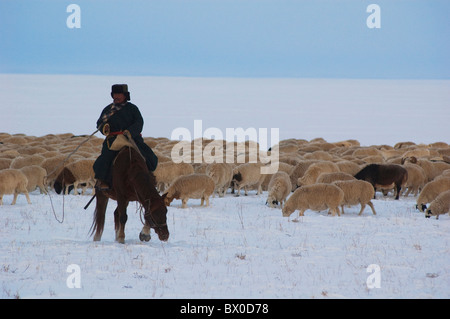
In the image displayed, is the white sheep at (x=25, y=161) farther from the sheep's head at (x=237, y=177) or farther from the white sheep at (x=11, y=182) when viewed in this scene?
the sheep's head at (x=237, y=177)

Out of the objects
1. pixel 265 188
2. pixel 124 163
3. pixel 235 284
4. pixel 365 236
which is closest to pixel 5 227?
pixel 124 163

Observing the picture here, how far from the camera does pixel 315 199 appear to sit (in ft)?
39.2

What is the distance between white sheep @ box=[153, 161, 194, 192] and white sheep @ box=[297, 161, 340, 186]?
329 cm

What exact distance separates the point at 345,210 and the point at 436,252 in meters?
5.56

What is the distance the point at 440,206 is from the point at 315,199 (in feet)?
8.44

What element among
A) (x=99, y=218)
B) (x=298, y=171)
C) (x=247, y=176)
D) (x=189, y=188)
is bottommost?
(x=99, y=218)

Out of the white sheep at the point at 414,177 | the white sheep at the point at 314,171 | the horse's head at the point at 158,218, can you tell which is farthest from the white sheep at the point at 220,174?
the horse's head at the point at 158,218

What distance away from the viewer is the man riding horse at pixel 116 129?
332 inches

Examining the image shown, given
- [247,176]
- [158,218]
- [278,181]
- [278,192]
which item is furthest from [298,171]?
[158,218]

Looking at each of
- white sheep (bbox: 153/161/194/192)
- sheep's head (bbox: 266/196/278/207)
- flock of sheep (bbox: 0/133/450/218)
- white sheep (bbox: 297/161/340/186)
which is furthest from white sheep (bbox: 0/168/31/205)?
white sheep (bbox: 297/161/340/186)

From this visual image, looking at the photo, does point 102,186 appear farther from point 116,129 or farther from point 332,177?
point 332,177

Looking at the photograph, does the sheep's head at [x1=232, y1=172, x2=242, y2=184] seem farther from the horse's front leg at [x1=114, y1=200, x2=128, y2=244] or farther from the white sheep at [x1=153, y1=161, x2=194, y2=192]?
the horse's front leg at [x1=114, y1=200, x2=128, y2=244]

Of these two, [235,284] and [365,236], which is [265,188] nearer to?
[365,236]

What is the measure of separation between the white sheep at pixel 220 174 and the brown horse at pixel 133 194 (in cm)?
751
